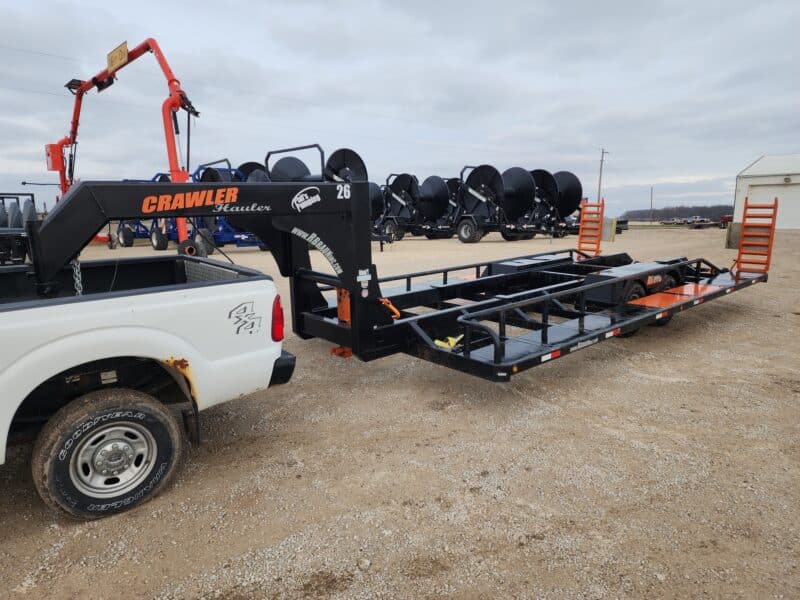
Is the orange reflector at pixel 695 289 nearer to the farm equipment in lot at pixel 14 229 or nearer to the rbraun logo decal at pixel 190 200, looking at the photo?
the rbraun logo decal at pixel 190 200

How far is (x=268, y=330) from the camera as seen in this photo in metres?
3.41

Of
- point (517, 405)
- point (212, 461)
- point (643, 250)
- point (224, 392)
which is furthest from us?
point (643, 250)

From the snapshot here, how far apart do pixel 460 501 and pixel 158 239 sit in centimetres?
1924

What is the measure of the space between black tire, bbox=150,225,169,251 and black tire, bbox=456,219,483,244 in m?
12.0

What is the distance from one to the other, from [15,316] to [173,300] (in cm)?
74

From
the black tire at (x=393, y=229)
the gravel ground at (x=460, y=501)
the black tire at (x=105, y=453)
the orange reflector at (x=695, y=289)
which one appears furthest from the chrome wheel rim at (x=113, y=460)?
the black tire at (x=393, y=229)

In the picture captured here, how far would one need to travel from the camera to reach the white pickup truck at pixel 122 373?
8.59 ft


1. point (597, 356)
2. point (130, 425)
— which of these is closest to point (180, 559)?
point (130, 425)

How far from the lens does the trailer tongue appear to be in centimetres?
304

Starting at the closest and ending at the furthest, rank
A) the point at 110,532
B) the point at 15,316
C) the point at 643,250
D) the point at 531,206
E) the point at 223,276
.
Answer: the point at 15,316 < the point at 110,532 < the point at 223,276 < the point at 643,250 < the point at 531,206

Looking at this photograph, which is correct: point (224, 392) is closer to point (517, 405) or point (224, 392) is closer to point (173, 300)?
point (173, 300)

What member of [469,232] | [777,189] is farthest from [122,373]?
[777,189]

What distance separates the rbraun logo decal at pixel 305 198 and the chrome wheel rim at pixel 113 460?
1.92 m

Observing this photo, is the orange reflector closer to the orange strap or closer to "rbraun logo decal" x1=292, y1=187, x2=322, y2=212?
the orange strap
